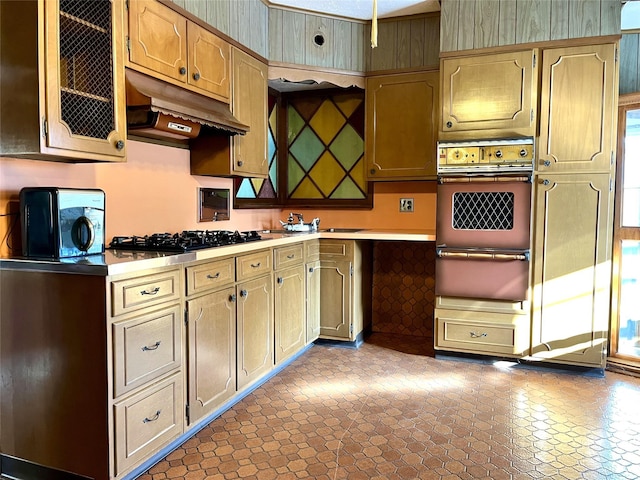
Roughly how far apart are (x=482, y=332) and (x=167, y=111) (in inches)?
98.1

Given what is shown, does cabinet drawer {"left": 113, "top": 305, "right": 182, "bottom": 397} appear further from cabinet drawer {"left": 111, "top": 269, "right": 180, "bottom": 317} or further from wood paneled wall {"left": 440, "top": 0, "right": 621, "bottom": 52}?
wood paneled wall {"left": 440, "top": 0, "right": 621, "bottom": 52}

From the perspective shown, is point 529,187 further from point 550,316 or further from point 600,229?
point 550,316

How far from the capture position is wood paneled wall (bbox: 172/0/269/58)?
2.76 metres

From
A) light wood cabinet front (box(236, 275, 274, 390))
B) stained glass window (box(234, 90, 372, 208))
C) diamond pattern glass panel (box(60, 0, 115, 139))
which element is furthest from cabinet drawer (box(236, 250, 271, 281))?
stained glass window (box(234, 90, 372, 208))

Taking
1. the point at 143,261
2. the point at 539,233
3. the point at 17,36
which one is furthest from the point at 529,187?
the point at 17,36

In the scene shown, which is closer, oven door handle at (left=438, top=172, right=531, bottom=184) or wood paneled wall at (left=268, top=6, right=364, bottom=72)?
oven door handle at (left=438, top=172, right=531, bottom=184)

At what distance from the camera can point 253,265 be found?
A: 2758 mm

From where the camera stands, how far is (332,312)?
146 inches

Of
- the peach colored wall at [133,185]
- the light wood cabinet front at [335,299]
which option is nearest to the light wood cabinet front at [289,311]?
the light wood cabinet front at [335,299]

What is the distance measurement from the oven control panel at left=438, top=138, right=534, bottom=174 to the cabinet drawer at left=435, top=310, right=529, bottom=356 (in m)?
1.01

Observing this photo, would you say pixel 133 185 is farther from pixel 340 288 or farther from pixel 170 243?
pixel 340 288

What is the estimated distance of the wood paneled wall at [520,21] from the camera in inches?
118

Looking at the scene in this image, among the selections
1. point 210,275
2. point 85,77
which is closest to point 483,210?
point 210,275

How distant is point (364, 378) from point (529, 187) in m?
1.65
